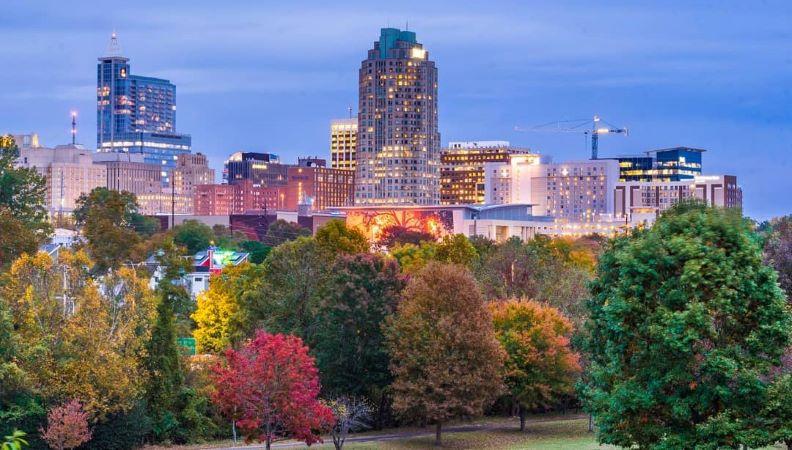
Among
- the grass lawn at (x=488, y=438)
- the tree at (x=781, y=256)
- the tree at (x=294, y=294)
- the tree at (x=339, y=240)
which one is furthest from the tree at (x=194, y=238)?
the tree at (x=781, y=256)

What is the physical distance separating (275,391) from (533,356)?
1868 centimetres

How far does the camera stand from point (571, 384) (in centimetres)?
7400

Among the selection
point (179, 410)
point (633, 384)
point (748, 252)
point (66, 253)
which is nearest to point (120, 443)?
point (179, 410)

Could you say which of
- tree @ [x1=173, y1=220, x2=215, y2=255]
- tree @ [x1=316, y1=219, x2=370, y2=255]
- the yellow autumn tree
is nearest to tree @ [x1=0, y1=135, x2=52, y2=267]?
tree @ [x1=316, y1=219, x2=370, y2=255]

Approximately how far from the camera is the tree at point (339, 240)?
4301 inches

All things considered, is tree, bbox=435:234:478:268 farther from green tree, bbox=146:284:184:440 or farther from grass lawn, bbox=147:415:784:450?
green tree, bbox=146:284:184:440

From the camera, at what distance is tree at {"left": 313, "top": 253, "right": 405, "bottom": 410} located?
233ft

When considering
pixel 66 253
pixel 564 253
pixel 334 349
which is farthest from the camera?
pixel 564 253

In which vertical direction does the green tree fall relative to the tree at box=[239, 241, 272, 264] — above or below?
below

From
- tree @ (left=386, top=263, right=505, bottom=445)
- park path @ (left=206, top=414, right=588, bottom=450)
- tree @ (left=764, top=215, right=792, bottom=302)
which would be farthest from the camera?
tree @ (left=386, top=263, right=505, bottom=445)

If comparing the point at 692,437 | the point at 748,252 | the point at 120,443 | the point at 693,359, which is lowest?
the point at 120,443

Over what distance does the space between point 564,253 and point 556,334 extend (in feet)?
237

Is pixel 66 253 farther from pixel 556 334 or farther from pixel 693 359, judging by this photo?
pixel 693 359

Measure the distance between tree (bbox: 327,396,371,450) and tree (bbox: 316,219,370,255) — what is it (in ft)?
113
